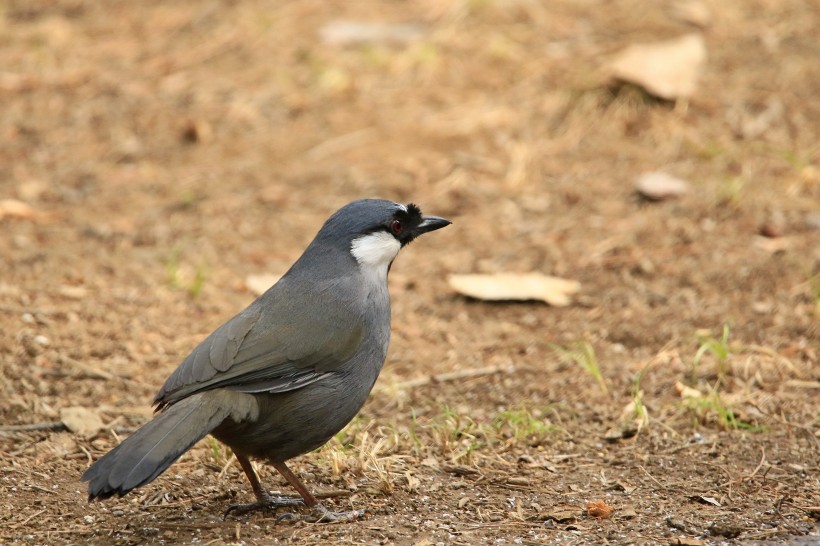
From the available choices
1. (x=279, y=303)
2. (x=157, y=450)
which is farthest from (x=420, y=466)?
(x=157, y=450)

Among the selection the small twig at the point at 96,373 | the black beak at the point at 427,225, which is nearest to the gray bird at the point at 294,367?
the black beak at the point at 427,225

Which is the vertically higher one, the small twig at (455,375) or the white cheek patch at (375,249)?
the white cheek patch at (375,249)

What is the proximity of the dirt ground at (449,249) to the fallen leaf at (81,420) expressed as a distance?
39 mm

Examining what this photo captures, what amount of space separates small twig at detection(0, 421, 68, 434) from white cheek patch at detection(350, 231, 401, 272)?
161 centimetres

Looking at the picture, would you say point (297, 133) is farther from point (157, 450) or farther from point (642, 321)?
point (157, 450)

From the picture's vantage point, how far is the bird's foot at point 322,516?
414 centimetres

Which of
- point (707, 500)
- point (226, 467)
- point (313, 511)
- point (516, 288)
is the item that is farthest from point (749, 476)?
point (516, 288)

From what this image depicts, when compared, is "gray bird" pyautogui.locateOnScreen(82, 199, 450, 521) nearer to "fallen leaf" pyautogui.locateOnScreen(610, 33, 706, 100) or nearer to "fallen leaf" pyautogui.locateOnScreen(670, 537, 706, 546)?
"fallen leaf" pyautogui.locateOnScreen(670, 537, 706, 546)

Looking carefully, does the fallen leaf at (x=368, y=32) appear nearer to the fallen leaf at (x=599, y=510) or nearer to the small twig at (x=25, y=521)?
the fallen leaf at (x=599, y=510)

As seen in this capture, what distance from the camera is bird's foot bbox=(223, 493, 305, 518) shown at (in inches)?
169

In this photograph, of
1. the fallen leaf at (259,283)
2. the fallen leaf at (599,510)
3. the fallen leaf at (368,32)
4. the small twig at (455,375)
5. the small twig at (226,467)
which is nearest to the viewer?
the fallen leaf at (599,510)

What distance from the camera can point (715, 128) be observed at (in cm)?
831

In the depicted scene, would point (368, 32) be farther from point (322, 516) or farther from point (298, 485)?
point (322, 516)

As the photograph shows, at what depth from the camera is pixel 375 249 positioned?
15.6 ft
